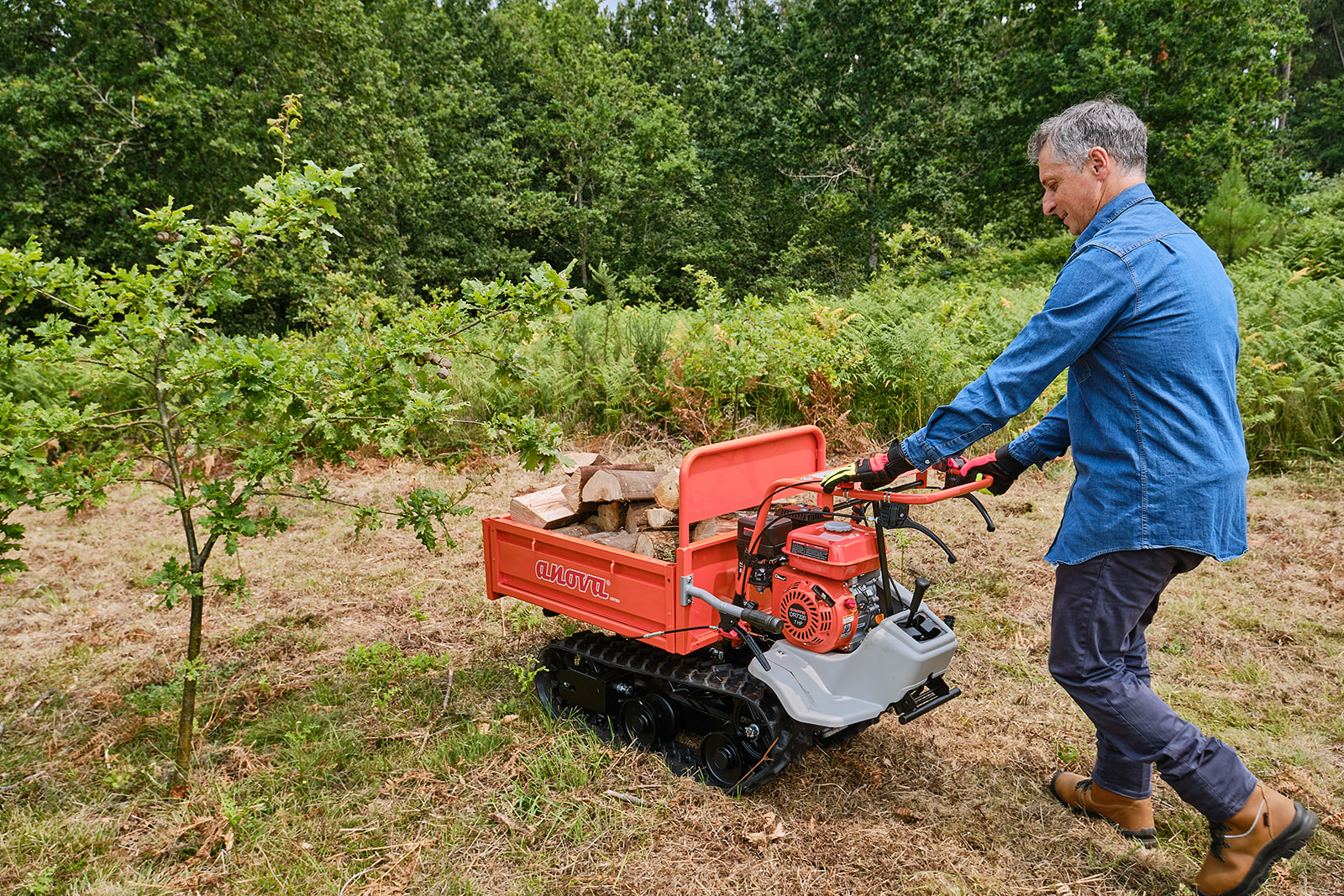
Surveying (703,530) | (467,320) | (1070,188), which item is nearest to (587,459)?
(703,530)

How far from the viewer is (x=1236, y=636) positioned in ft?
15.2

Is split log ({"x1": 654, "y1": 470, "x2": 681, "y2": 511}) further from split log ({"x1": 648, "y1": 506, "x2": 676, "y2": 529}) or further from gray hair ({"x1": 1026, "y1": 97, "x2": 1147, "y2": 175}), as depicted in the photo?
gray hair ({"x1": 1026, "y1": 97, "x2": 1147, "y2": 175})

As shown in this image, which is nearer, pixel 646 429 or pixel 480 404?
pixel 646 429

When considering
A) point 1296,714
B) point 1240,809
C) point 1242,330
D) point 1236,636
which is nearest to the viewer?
point 1240,809

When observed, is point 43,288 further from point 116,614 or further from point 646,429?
point 646,429

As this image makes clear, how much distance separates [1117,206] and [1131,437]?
73 centimetres

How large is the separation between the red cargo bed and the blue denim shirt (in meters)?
1.02

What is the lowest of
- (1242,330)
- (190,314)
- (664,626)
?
(664,626)

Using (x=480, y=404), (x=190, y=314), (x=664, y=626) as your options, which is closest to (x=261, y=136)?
(x=480, y=404)

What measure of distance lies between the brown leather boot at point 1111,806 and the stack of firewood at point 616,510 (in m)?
1.72

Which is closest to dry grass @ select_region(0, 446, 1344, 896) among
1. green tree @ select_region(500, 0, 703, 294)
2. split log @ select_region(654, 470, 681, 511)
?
split log @ select_region(654, 470, 681, 511)

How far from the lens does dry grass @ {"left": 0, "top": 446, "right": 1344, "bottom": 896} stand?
2.97m

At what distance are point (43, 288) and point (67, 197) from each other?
16099 mm

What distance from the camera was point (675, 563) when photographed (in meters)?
3.41
